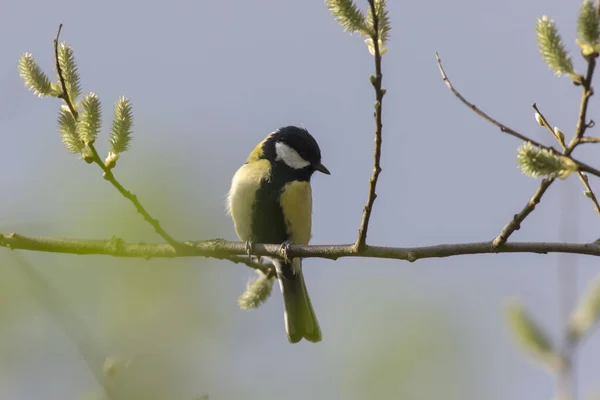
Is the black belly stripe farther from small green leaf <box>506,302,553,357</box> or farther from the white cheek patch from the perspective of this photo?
small green leaf <box>506,302,553,357</box>

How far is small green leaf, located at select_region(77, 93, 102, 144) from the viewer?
9.50 feet

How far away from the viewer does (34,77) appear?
9.62 ft

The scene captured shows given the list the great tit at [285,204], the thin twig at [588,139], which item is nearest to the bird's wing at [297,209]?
the great tit at [285,204]

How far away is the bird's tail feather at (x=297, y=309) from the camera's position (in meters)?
5.15

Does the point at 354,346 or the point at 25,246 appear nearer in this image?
the point at 25,246

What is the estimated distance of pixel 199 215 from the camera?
446cm

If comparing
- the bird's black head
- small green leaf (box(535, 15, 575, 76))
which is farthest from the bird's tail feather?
small green leaf (box(535, 15, 575, 76))

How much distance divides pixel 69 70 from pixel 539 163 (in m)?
1.78

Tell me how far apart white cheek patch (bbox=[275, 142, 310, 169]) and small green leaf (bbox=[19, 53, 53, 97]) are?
2.44 metres

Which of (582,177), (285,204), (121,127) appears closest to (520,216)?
(582,177)

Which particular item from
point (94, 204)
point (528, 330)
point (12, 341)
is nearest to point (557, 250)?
point (528, 330)

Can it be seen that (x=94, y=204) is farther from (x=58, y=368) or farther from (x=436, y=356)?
(x=436, y=356)

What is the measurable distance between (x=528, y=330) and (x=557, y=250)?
0.48 meters

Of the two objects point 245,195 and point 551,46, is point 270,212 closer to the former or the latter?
point 245,195
